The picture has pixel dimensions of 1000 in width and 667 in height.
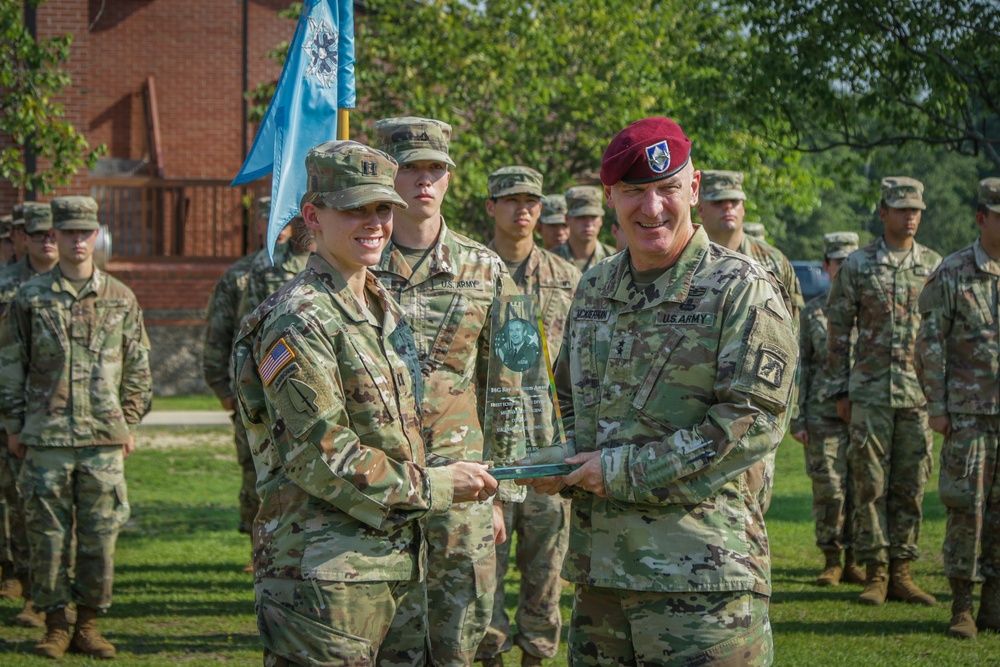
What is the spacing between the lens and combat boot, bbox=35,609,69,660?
7156mm

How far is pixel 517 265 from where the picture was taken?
8.03m

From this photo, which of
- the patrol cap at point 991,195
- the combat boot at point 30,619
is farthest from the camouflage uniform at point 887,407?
the combat boot at point 30,619

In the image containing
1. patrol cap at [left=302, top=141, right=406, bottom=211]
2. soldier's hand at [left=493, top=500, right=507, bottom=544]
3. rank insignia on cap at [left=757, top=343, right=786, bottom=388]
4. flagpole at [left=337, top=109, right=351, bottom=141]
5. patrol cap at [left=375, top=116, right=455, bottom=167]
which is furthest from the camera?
flagpole at [left=337, top=109, right=351, bottom=141]

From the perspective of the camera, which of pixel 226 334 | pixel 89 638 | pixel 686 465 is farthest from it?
pixel 226 334

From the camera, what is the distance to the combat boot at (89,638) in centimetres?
716

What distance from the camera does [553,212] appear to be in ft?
34.8

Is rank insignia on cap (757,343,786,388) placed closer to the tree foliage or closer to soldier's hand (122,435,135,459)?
soldier's hand (122,435,135,459)

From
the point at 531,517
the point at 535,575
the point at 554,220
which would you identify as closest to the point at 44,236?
the point at 554,220

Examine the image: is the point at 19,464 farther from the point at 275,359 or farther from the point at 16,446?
the point at 275,359

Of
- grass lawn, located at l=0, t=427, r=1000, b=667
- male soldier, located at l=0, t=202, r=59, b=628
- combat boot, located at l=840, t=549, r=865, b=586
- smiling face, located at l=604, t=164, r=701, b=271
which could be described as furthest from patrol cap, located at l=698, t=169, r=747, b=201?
male soldier, located at l=0, t=202, r=59, b=628

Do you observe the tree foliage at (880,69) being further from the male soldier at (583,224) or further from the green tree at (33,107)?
the green tree at (33,107)

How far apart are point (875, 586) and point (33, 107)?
816 cm

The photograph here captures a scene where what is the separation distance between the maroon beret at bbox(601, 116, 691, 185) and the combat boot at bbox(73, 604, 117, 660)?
490 centimetres

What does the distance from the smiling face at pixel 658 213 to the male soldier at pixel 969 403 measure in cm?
409
